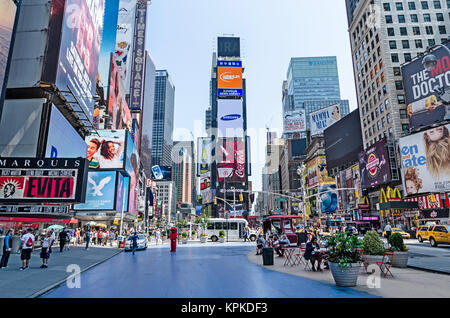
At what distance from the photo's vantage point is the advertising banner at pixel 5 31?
19.6 meters

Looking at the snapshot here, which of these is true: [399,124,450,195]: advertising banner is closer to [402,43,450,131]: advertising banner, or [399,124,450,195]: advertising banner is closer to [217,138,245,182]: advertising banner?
[402,43,450,131]: advertising banner

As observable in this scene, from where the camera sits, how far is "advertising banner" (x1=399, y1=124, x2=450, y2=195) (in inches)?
1502

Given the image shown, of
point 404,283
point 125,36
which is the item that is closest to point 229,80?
point 125,36

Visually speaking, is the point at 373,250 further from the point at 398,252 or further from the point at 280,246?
the point at 280,246

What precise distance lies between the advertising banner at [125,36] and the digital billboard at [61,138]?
46.8 metres

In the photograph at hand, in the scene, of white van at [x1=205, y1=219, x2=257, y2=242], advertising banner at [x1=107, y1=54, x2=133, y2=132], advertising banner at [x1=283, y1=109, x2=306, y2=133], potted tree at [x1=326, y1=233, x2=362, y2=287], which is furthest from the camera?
advertising banner at [x1=283, y1=109, x2=306, y2=133]

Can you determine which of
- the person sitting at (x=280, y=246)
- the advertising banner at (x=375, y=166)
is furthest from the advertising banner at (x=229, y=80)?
the person sitting at (x=280, y=246)

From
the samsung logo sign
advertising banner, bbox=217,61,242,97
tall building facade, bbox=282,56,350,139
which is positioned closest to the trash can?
the samsung logo sign

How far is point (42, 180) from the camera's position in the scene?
62.0 ft

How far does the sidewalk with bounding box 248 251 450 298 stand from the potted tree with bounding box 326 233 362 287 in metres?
0.37

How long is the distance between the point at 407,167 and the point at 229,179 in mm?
70332

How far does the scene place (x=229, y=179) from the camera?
357ft

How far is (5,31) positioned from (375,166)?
192 feet
